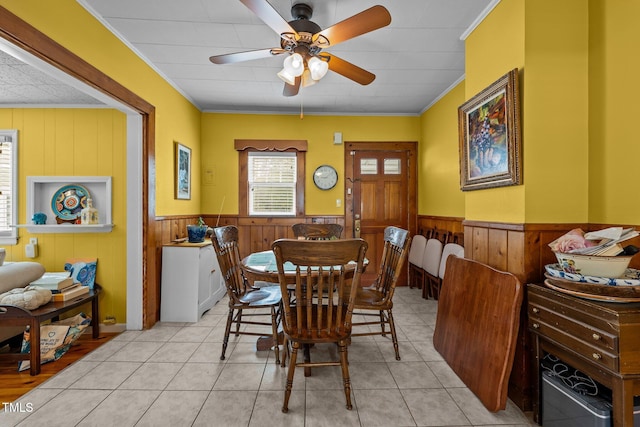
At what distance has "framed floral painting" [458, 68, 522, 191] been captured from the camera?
1.78 m

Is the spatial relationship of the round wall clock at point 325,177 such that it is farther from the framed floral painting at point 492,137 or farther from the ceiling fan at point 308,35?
the framed floral painting at point 492,137

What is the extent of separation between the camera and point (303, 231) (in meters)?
3.35

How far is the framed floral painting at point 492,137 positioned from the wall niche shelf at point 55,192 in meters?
3.34

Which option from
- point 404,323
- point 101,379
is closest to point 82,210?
point 101,379

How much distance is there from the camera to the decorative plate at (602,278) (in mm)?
1307

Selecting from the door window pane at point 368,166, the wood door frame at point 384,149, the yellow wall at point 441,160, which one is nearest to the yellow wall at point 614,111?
the yellow wall at point 441,160

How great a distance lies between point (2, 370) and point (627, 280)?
155 inches

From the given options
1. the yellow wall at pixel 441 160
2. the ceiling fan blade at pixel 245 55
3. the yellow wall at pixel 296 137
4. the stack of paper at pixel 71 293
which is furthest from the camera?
the yellow wall at pixel 296 137

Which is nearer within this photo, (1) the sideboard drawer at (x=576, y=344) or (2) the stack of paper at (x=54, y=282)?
(1) the sideboard drawer at (x=576, y=344)

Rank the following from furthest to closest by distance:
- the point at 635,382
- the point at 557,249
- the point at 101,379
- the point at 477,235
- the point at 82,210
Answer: the point at 82,210, the point at 477,235, the point at 101,379, the point at 557,249, the point at 635,382

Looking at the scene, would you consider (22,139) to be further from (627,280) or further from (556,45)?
(627,280)

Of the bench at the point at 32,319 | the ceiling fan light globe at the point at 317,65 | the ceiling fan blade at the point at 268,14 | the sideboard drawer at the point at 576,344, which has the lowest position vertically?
the bench at the point at 32,319

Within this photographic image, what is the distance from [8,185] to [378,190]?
439cm

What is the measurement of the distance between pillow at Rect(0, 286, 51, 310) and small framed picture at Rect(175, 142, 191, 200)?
151cm
